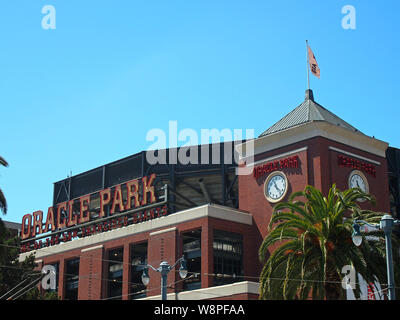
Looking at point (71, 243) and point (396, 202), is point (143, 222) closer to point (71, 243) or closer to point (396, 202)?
point (71, 243)

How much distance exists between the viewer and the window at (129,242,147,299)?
6656 centimetres

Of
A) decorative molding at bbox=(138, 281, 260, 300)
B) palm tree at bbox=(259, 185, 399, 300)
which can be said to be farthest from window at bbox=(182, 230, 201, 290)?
palm tree at bbox=(259, 185, 399, 300)

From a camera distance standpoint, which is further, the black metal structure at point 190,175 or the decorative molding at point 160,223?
the black metal structure at point 190,175

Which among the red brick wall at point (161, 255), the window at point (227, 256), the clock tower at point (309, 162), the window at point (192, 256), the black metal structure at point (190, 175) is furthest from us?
the black metal structure at point (190, 175)

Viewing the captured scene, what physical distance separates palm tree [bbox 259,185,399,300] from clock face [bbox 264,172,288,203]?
1757cm

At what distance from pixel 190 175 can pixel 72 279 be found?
19.0 metres

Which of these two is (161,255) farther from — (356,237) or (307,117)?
(356,237)

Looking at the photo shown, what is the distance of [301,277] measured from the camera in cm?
4006

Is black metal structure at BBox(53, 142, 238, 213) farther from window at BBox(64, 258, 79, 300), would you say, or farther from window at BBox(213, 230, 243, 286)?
window at BBox(213, 230, 243, 286)

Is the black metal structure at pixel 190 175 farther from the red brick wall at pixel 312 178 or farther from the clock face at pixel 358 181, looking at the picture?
the clock face at pixel 358 181

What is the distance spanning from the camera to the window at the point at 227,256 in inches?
2368

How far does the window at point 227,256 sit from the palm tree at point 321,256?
17569 mm

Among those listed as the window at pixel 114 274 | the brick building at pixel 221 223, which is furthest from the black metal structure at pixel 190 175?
the window at pixel 114 274
